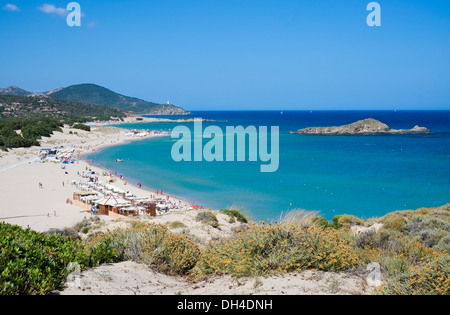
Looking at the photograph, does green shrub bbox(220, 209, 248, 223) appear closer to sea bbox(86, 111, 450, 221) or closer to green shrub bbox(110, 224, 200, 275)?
sea bbox(86, 111, 450, 221)

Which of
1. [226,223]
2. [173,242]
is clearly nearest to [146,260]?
[173,242]

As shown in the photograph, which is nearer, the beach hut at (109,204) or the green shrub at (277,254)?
the green shrub at (277,254)

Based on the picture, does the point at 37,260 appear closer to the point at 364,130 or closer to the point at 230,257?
the point at 230,257

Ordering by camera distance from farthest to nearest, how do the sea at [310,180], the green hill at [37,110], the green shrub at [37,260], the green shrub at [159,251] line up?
the green hill at [37,110], the sea at [310,180], the green shrub at [159,251], the green shrub at [37,260]

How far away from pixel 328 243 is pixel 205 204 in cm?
2153

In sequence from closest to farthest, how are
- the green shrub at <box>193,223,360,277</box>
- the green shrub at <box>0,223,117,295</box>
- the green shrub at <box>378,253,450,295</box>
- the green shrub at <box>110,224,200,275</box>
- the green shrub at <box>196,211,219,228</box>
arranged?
the green shrub at <box>0,223,117,295</box>
the green shrub at <box>378,253,450,295</box>
the green shrub at <box>193,223,360,277</box>
the green shrub at <box>110,224,200,275</box>
the green shrub at <box>196,211,219,228</box>

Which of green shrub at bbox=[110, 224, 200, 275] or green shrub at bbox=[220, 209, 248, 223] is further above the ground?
green shrub at bbox=[110, 224, 200, 275]

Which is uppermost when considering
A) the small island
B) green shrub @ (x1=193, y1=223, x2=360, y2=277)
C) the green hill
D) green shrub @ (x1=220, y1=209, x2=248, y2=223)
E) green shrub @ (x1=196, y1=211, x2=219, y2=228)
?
the green hill

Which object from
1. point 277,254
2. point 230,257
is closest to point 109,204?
point 230,257

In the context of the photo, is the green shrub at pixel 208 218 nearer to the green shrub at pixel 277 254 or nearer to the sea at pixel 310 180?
the sea at pixel 310 180

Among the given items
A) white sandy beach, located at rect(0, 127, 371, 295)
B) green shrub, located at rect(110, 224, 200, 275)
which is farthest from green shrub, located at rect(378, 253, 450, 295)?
green shrub, located at rect(110, 224, 200, 275)

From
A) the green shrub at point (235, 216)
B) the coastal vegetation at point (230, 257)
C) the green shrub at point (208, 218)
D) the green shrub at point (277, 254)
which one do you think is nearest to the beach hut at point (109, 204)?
the green shrub at point (235, 216)

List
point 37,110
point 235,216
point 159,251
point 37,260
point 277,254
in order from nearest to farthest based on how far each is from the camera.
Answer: point 37,260, point 277,254, point 159,251, point 235,216, point 37,110

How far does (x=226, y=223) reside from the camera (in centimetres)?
1559
